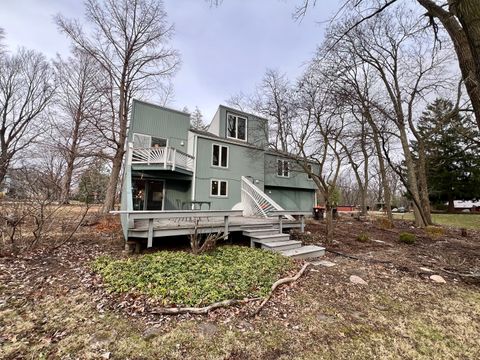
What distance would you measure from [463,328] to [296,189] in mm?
15609

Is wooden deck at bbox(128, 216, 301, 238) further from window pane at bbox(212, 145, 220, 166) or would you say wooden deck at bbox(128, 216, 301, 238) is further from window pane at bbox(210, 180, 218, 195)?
window pane at bbox(212, 145, 220, 166)

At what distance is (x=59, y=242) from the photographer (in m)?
6.73

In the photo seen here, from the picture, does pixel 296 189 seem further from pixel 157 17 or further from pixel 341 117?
pixel 157 17

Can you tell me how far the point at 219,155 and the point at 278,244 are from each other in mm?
8289

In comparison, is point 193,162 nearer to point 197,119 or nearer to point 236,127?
point 236,127

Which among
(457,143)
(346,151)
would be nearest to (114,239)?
(346,151)

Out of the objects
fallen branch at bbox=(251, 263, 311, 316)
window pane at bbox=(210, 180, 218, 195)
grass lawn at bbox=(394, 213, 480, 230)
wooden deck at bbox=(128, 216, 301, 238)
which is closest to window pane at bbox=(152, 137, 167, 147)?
window pane at bbox=(210, 180, 218, 195)

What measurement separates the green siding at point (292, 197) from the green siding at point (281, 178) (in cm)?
54

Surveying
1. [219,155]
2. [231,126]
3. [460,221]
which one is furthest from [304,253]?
[460,221]

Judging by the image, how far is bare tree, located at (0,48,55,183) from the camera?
19.8 metres

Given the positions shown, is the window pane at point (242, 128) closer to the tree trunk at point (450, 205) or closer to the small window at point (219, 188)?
the small window at point (219, 188)

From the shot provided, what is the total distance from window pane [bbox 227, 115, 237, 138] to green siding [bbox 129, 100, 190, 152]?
289 centimetres

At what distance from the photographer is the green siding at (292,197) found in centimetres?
1734

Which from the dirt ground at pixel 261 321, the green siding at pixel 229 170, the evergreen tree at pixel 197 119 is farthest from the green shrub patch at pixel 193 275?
the evergreen tree at pixel 197 119
